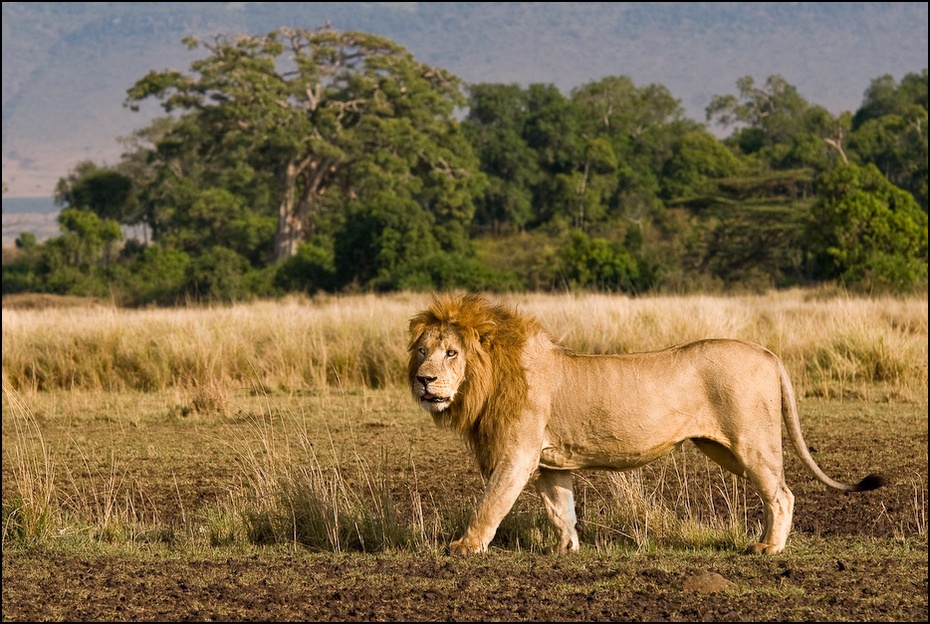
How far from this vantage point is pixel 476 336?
6.95m

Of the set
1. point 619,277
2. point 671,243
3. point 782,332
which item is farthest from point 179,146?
point 782,332

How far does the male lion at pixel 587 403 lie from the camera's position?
6859 mm

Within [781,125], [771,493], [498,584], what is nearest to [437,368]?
[498,584]

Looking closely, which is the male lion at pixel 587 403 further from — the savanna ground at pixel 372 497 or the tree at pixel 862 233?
the tree at pixel 862 233

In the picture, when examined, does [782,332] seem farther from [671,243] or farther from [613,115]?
[613,115]

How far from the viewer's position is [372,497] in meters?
7.97

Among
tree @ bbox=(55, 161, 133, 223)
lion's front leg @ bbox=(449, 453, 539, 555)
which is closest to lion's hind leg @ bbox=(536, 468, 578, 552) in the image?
lion's front leg @ bbox=(449, 453, 539, 555)

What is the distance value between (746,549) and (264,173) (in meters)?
52.6

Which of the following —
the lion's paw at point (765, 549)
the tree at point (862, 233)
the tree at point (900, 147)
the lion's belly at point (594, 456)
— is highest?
the tree at point (900, 147)

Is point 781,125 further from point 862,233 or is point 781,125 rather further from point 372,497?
point 372,497

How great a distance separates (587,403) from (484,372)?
0.57 meters

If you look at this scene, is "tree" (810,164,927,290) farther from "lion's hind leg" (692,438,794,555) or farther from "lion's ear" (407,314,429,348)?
"lion's ear" (407,314,429,348)

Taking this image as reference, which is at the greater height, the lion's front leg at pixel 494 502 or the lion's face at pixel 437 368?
the lion's face at pixel 437 368

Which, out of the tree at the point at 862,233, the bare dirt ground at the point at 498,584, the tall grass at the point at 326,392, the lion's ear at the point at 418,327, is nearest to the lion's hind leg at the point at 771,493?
the bare dirt ground at the point at 498,584
